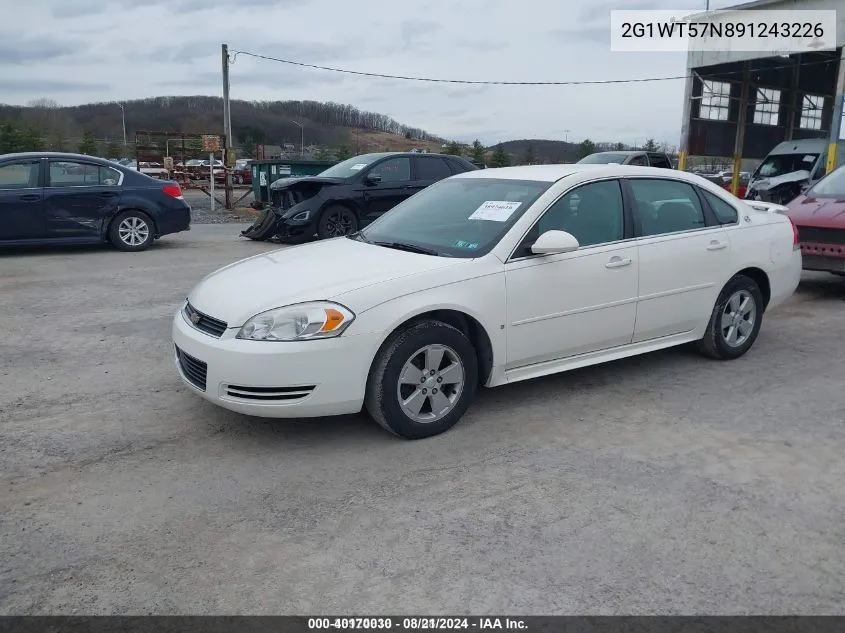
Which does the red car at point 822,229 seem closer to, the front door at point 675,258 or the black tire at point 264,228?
the front door at point 675,258

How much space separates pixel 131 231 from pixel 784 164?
15647mm

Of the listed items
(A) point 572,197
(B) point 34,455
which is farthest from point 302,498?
(A) point 572,197

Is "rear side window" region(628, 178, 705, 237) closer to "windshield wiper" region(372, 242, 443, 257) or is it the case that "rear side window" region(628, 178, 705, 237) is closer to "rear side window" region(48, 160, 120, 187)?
"windshield wiper" region(372, 242, 443, 257)

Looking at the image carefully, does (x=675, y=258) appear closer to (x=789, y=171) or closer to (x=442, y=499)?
(x=442, y=499)

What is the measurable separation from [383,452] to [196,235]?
435 inches

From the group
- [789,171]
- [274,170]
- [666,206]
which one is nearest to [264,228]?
[274,170]

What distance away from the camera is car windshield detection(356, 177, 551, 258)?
4500 millimetres

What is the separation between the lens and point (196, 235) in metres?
14.0

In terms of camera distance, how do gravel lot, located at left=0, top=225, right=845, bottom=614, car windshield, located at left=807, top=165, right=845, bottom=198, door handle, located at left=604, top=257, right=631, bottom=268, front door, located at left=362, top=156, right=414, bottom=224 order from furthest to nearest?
front door, located at left=362, top=156, right=414, bottom=224
car windshield, located at left=807, top=165, right=845, bottom=198
door handle, located at left=604, top=257, right=631, bottom=268
gravel lot, located at left=0, top=225, right=845, bottom=614

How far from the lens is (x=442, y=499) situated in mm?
3412

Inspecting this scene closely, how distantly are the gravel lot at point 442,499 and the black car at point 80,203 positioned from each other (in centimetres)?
564

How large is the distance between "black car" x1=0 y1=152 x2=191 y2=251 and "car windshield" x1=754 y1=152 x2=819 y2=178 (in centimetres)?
1438

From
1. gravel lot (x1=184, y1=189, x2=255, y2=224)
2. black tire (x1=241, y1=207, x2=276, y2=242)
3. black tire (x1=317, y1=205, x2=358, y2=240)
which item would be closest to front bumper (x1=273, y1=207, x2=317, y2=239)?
black tire (x1=317, y1=205, x2=358, y2=240)

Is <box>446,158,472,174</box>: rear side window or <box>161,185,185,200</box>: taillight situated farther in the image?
<box>446,158,472,174</box>: rear side window
